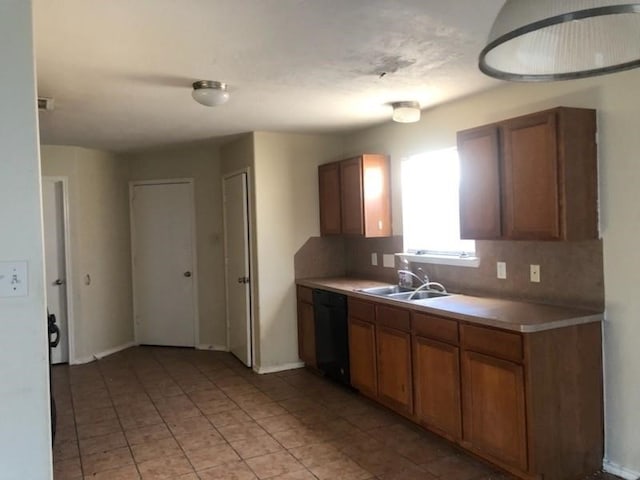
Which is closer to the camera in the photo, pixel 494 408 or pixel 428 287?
pixel 494 408

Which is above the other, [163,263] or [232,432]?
[163,263]

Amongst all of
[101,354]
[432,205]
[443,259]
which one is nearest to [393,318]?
[443,259]

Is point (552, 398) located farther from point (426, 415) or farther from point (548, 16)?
point (548, 16)

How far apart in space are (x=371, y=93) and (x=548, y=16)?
2.38m

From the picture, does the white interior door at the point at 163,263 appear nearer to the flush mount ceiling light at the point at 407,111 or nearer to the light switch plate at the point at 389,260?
the light switch plate at the point at 389,260

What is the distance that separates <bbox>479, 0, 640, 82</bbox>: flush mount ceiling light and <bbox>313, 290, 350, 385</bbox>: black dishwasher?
2.92m

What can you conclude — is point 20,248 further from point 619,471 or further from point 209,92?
point 619,471

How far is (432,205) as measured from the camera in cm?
420

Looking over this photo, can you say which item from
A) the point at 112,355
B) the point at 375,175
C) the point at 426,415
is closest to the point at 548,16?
the point at 426,415

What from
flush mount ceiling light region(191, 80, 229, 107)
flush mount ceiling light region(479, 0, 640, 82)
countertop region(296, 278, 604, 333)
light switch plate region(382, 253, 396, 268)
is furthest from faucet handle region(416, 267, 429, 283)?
flush mount ceiling light region(479, 0, 640, 82)

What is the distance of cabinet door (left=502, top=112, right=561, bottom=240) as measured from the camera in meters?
2.75

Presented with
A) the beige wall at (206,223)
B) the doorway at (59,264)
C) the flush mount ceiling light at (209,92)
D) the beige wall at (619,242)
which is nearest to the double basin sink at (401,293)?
the beige wall at (619,242)

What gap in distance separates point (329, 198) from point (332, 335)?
1337 mm

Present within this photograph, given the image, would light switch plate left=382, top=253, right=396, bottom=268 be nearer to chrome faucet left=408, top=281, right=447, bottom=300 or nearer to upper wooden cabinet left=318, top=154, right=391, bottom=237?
upper wooden cabinet left=318, top=154, right=391, bottom=237
